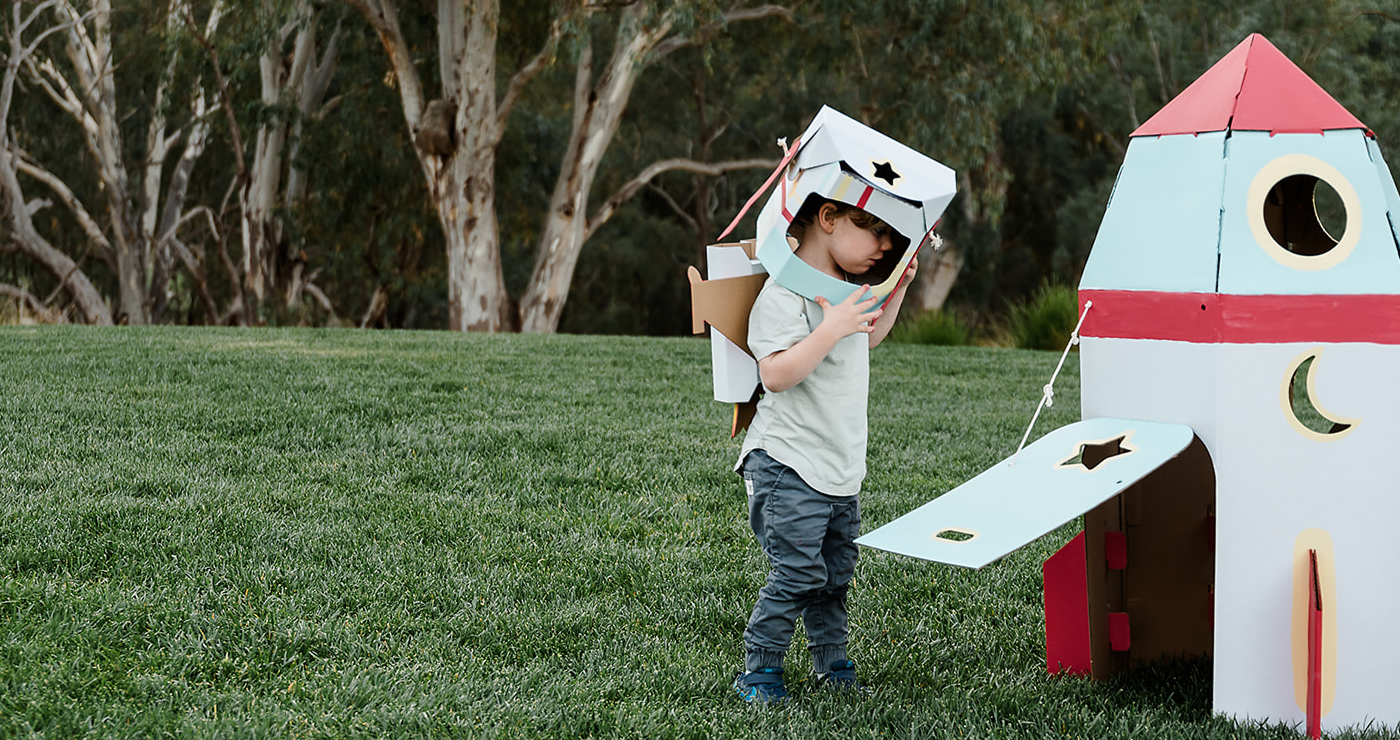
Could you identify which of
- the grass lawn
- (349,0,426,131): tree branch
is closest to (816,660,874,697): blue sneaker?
the grass lawn

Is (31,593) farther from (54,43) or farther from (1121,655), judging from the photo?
(54,43)

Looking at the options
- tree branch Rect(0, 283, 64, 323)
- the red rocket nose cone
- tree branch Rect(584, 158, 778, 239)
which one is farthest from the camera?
tree branch Rect(584, 158, 778, 239)

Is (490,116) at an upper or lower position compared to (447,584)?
upper

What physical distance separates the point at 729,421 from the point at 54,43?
20.8 m

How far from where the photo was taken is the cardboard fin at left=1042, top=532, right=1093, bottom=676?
319cm

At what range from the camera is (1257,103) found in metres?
2.79

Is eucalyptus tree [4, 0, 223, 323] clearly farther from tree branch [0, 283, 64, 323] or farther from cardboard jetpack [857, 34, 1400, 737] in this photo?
cardboard jetpack [857, 34, 1400, 737]

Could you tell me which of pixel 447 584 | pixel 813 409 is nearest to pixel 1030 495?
pixel 813 409

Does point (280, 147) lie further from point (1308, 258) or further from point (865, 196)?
point (1308, 258)

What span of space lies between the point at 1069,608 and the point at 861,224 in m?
1.17

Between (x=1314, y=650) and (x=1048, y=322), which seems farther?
(x=1048, y=322)

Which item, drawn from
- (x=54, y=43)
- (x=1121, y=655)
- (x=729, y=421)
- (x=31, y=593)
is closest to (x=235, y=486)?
(x=31, y=593)

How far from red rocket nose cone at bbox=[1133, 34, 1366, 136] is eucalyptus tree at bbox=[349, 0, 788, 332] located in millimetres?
12605

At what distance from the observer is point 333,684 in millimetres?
2973
